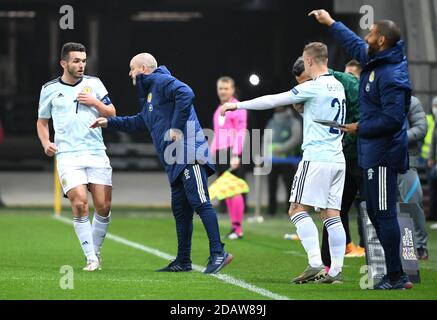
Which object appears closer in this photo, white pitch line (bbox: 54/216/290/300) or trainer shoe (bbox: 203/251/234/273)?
white pitch line (bbox: 54/216/290/300)

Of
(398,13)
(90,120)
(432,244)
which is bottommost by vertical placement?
(432,244)

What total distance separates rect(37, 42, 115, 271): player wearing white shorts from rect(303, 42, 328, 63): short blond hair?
2411 mm

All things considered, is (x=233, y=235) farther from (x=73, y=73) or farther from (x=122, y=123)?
(x=73, y=73)

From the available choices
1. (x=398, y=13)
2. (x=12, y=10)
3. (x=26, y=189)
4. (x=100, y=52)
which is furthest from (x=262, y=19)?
(x=398, y=13)

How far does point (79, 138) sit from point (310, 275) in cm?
289

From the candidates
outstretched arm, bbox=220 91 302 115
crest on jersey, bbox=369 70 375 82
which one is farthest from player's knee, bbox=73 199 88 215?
crest on jersey, bbox=369 70 375 82

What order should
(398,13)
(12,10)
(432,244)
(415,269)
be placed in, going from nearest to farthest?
(415,269) → (432,244) → (398,13) → (12,10)

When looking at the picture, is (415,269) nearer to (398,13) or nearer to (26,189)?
(398,13)

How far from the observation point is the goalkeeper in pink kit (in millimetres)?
17422

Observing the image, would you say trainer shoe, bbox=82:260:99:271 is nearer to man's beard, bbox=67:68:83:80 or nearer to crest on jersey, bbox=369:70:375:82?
man's beard, bbox=67:68:83:80

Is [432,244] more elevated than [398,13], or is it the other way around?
[398,13]

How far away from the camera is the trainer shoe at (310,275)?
11148 mm
